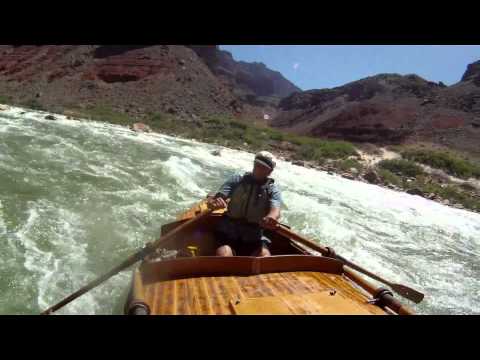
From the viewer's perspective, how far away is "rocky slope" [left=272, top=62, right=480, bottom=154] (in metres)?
42.8

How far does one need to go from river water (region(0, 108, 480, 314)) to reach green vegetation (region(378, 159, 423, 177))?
819 cm

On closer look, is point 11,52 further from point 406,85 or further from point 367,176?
point 406,85

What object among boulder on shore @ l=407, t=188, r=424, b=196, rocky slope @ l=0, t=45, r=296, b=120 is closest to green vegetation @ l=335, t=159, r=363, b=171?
boulder on shore @ l=407, t=188, r=424, b=196

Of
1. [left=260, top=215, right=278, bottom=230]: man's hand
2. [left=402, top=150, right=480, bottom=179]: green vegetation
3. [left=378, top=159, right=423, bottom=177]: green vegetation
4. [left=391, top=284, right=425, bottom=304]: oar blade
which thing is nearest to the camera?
[left=391, top=284, right=425, bottom=304]: oar blade

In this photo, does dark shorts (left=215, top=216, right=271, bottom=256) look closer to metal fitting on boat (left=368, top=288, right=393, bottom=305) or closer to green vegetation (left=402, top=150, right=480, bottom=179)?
metal fitting on boat (left=368, top=288, right=393, bottom=305)

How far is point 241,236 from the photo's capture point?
4500mm

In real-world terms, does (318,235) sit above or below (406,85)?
below

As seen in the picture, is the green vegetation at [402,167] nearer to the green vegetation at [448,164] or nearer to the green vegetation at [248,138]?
the green vegetation at [448,164]

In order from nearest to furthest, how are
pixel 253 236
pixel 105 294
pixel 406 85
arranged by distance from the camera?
1. pixel 253 236
2. pixel 105 294
3. pixel 406 85

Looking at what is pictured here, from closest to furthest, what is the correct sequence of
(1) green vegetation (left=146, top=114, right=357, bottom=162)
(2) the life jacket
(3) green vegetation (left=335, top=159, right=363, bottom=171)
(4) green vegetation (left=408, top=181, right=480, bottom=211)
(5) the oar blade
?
(5) the oar blade < (2) the life jacket < (4) green vegetation (left=408, top=181, right=480, bottom=211) < (3) green vegetation (left=335, top=159, right=363, bottom=171) < (1) green vegetation (left=146, top=114, right=357, bottom=162)

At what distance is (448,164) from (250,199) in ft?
86.2
